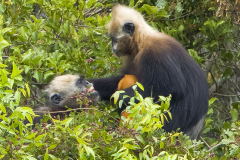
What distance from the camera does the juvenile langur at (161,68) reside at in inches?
127

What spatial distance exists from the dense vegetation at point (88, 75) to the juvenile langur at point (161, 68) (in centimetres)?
16

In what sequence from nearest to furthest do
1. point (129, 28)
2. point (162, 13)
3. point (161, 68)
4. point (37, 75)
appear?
point (37, 75) < point (161, 68) < point (129, 28) < point (162, 13)

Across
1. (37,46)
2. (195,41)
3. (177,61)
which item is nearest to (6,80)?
(37,46)

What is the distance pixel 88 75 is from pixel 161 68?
84 centimetres

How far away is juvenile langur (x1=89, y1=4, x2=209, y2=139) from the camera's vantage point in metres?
3.24

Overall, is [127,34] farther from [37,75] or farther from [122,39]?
[37,75]

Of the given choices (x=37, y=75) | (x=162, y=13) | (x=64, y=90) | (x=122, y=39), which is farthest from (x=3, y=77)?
(x=162, y=13)

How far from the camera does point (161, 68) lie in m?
3.23

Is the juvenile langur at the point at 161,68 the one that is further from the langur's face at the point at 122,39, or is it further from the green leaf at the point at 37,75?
the green leaf at the point at 37,75

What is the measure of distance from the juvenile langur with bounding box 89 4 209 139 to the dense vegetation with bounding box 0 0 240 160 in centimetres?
→ 16

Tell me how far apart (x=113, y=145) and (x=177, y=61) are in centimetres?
161

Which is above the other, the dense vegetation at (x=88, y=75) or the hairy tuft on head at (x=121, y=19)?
the hairy tuft on head at (x=121, y=19)

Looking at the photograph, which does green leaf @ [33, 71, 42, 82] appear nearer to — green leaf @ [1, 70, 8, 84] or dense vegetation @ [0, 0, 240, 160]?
dense vegetation @ [0, 0, 240, 160]

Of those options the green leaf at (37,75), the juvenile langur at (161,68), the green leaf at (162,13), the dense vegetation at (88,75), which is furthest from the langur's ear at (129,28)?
the green leaf at (37,75)
